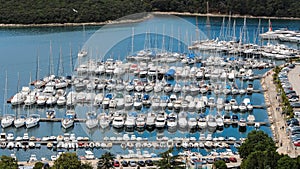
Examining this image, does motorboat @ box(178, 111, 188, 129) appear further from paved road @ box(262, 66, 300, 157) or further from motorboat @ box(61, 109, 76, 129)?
motorboat @ box(61, 109, 76, 129)

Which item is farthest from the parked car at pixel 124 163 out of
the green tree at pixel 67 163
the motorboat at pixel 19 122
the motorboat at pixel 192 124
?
the motorboat at pixel 19 122

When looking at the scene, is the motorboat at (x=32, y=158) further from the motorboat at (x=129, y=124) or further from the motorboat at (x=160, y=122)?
the motorboat at (x=160, y=122)

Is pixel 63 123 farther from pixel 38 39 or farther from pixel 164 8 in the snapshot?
pixel 164 8

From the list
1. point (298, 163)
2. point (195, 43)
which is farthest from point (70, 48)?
point (298, 163)

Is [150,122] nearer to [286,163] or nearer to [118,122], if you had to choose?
[118,122]

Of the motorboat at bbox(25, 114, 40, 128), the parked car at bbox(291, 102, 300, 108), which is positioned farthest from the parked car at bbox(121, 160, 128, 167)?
the parked car at bbox(291, 102, 300, 108)

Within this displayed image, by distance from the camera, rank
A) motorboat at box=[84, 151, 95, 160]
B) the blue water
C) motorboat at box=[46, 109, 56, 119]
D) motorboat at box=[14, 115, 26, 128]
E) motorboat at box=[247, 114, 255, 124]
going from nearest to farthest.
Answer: motorboat at box=[84, 151, 95, 160] < the blue water < motorboat at box=[14, 115, 26, 128] < motorboat at box=[247, 114, 255, 124] < motorboat at box=[46, 109, 56, 119]

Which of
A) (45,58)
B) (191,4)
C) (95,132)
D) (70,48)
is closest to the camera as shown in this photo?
(95,132)
